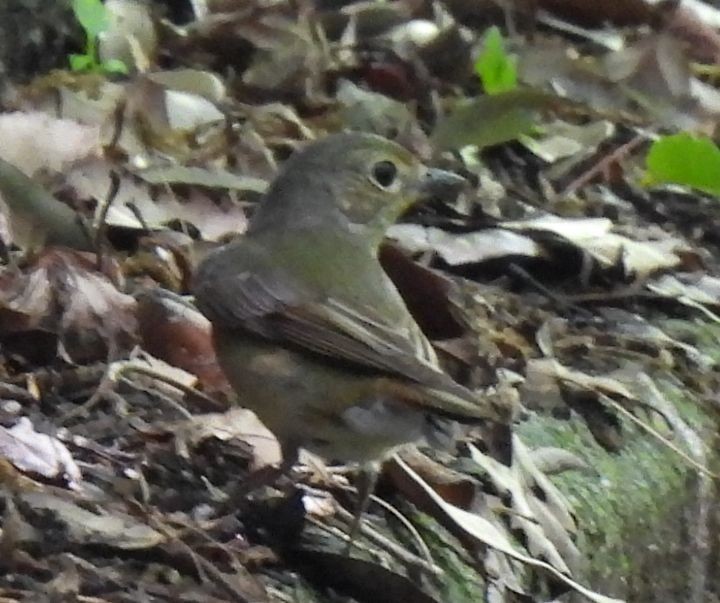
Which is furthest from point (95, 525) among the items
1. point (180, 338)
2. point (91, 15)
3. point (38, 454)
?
point (91, 15)

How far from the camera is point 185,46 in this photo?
411cm

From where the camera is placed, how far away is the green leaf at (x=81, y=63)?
12.4ft

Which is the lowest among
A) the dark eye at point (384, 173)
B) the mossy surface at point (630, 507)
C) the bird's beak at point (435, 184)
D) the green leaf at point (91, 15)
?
the mossy surface at point (630, 507)

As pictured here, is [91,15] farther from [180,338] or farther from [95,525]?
[95,525]

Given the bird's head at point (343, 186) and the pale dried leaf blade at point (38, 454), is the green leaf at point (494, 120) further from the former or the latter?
the pale dried leaf blade at point (38, 454)

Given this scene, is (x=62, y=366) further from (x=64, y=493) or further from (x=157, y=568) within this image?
(x=157, y=568)

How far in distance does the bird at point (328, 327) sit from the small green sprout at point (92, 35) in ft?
4.67

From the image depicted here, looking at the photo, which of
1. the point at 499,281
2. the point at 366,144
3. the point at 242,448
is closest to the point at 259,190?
the point at 499,281

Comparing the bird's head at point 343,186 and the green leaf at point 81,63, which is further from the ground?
the bird's head at point 343,186

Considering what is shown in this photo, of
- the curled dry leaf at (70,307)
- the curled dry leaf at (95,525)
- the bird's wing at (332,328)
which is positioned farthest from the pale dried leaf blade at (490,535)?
the curled dry leaf at (70,307)

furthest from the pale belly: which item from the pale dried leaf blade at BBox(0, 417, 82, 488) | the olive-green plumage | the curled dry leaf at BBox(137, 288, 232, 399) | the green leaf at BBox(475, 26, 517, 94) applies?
the green leaf at BBox(475, 26, 517, 94)

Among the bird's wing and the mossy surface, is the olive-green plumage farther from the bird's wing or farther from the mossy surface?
the mossy surface

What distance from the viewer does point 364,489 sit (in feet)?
6.97

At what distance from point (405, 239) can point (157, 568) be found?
4.25 feet
